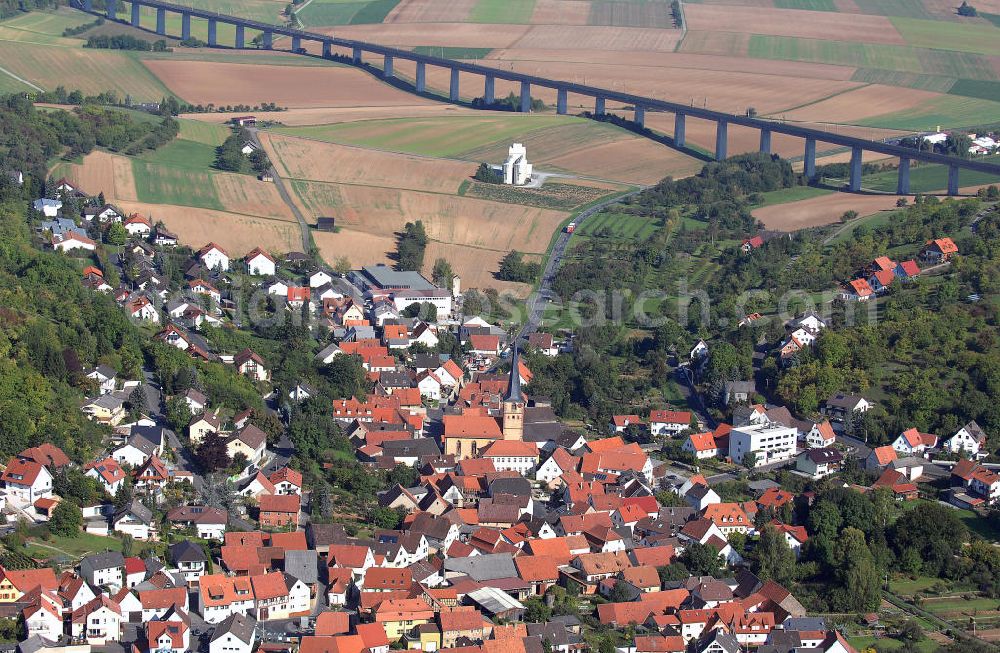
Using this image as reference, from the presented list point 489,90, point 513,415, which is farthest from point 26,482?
point 489,90

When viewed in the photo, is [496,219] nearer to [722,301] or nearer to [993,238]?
[722,301]

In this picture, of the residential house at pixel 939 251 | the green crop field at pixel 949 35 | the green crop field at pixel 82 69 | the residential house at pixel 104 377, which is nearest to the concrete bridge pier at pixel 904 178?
the residential house at pixel 939 251

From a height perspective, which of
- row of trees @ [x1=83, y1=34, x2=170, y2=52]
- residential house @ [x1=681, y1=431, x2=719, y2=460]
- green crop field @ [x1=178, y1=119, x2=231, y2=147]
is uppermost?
row of trees @ [x1=83, y1=34, x2=170, y2=52]

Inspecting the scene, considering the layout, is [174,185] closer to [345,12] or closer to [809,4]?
[345,12]

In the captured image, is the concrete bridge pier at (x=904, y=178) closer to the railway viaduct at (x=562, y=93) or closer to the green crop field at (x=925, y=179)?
the railway viaduct at (x=562, y=93)

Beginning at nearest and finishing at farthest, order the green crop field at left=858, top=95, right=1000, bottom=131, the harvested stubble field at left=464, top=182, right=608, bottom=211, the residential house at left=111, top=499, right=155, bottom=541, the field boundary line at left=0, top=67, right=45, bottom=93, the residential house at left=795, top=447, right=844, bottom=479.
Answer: the residential house at left=111, top=499, right=155, bottom=541
the residential house at left=795, top=447, right=844, bottom=479
the harvested stubble field at left=464, top=182, right=608, bottom=211
the field boundary line at left=0, top=67, right=45, bottom=93
the green crop field at left=858, top=95, right=1000, bottom=131

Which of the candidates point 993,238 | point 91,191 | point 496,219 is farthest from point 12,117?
point 993,238

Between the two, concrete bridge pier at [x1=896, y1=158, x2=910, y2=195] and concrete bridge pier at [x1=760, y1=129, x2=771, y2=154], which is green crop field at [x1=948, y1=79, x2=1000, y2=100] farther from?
concrete bridge pier at [x1=896, y1=158, x2=910, y2=195]

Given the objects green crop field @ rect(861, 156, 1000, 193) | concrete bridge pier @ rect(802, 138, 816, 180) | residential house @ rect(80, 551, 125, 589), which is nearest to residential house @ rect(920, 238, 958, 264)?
green crop field @ rect(861, 156, 1000, 193)
